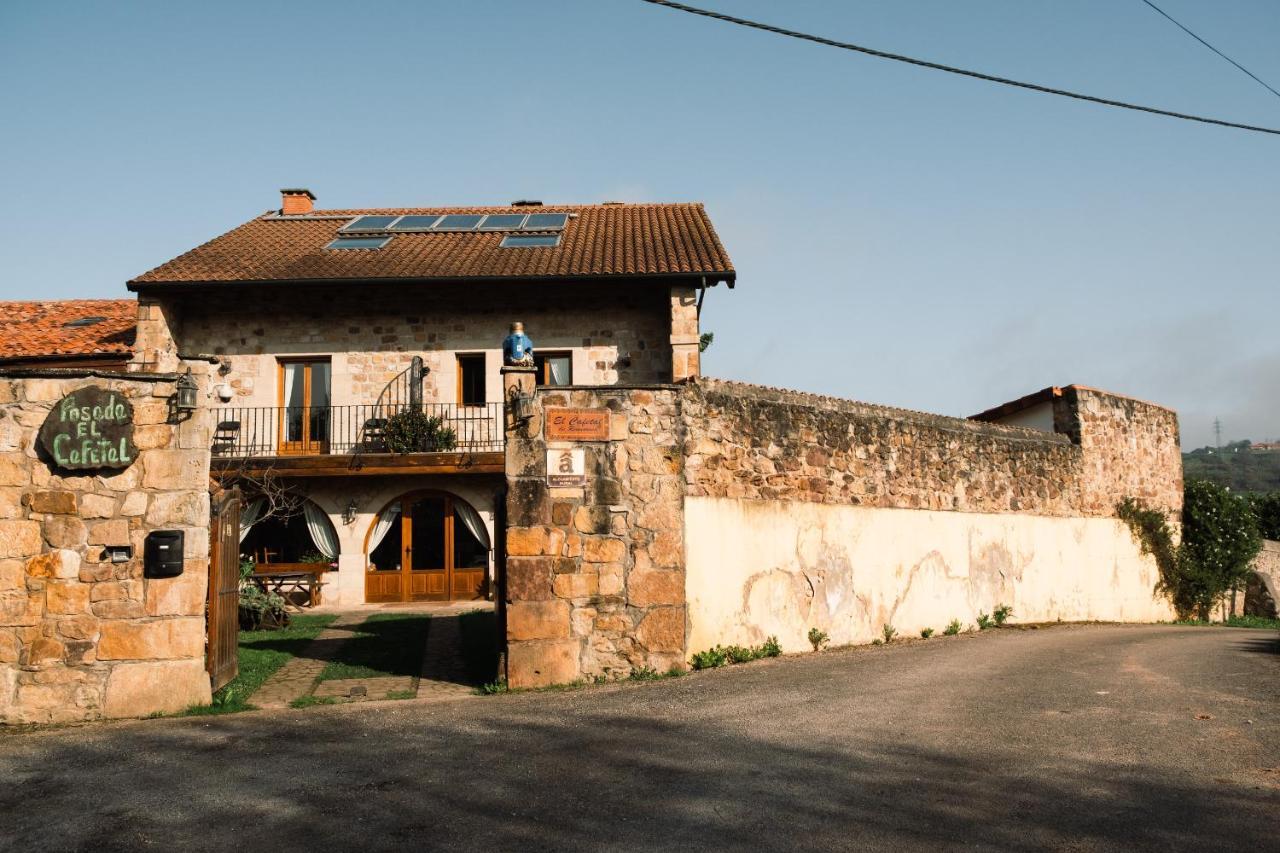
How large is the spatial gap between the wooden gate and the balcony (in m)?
7.76

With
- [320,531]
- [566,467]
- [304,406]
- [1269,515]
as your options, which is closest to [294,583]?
[320,531]

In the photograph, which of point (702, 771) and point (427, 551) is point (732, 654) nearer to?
point (702, 771)

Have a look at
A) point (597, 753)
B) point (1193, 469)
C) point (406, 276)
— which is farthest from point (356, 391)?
point (1193, 469)

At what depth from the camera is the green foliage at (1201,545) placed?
16797 mm

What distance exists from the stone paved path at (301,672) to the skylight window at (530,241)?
8.17 meters

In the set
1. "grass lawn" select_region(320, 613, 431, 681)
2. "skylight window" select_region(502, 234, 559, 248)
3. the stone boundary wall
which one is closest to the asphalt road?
"grass lawn" select_region(320, 613, 431, 681)

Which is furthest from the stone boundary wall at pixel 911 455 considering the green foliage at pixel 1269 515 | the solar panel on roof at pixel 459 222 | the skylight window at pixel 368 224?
the green foliage at pixel 1269 515

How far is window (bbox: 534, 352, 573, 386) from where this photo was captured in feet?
57.9

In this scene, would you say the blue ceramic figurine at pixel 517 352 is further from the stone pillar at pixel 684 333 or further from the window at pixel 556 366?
the window at pixel 556 366

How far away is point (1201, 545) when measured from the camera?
1780cm

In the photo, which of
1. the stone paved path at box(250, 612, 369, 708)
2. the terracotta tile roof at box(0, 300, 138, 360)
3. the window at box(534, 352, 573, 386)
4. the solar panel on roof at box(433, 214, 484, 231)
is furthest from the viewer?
the solar panel on roof at box(433, 214, 484, 231)

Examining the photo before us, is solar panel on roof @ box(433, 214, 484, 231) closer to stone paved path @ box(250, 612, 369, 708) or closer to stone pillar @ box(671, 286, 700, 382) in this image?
stone pillar @ box(671, 286, 700, 382)

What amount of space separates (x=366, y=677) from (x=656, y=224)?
41.9 ft

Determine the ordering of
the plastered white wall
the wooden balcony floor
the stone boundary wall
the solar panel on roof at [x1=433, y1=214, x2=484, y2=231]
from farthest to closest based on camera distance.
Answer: the solar panel on roof at [x1=433, y1=214, x2=484, y2=231] < the wooden balcony floor < the stone boundary wall < the plastered white wall
